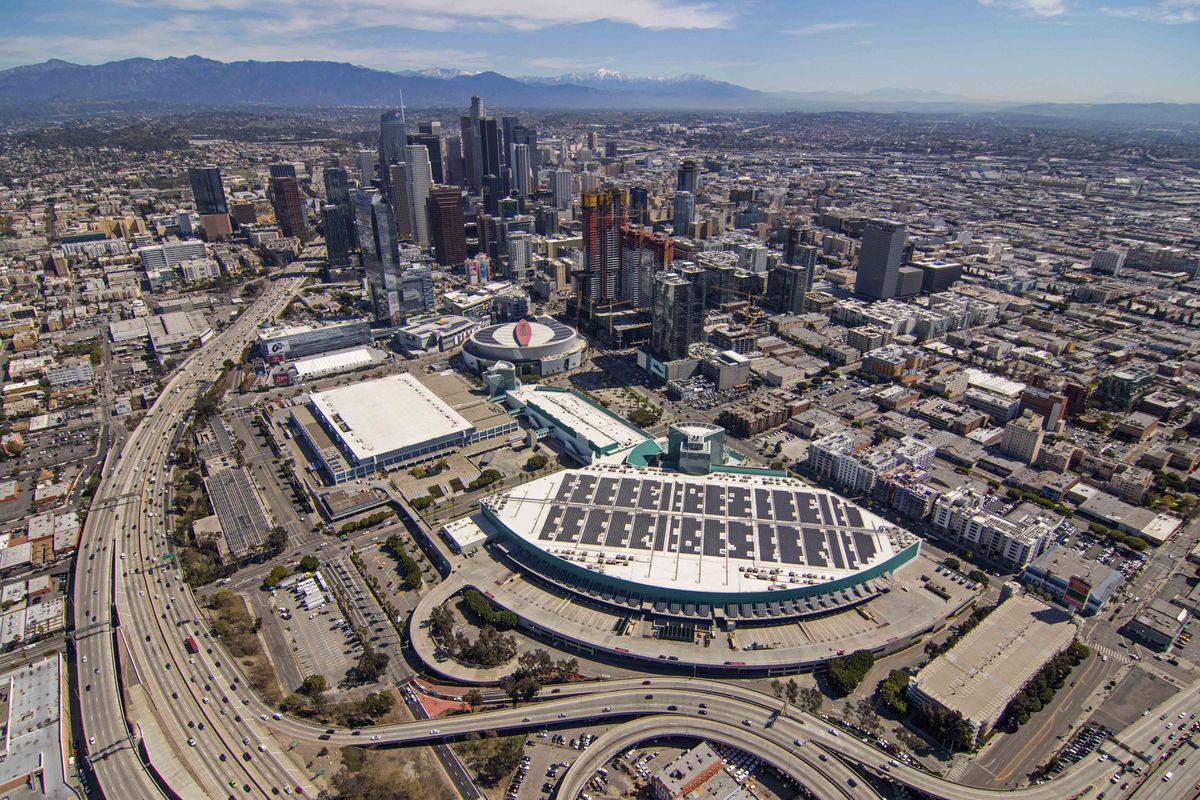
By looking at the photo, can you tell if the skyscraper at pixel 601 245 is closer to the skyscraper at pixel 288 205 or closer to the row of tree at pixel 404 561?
the row of tree at pixel 404 561

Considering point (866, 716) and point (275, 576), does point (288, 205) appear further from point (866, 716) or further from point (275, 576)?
point (866, 716)

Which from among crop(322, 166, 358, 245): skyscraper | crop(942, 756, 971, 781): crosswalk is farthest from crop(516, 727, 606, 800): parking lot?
crop(322, 166, 358, 245): skyscraper

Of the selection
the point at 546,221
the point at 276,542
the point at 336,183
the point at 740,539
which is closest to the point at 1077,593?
the point at 740,539

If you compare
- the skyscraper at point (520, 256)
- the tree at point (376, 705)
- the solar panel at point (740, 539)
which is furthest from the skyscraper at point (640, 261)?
the tree at point (376, 705)

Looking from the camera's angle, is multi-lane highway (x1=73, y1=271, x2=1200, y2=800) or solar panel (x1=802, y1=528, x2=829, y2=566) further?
solar panel (x1=802, y1=528, x2=829, y2=566)

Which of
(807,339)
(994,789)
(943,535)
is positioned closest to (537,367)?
(807,339)

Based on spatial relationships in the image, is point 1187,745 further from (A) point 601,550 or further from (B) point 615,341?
(B) point 615,341

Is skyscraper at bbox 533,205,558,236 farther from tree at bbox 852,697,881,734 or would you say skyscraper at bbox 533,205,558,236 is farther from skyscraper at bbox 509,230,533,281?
tree at bbox 852,697,881,734
